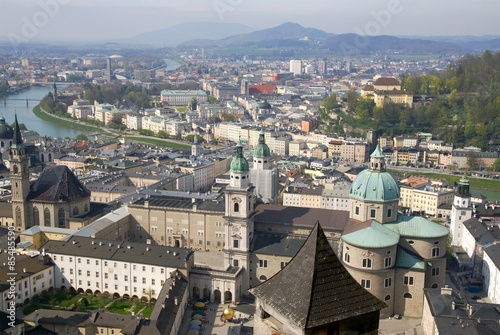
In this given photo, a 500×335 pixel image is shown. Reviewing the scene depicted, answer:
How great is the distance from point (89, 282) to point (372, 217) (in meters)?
13.6

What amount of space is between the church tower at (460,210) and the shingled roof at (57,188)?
22.5 m

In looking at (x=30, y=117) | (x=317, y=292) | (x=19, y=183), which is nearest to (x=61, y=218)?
(x=19, y=183)

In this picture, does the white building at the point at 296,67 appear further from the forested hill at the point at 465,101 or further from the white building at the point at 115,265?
the white building at the point at 115,265

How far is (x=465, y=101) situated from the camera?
6900 cm

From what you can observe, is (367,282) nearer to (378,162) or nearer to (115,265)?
(378,162)

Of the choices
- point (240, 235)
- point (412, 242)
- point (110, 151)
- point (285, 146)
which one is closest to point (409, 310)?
point (412, 242)

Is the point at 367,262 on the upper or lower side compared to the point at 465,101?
lower

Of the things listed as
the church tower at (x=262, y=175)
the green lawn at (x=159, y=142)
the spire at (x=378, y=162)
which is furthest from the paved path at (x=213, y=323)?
the green lawn at (x=159, y=142)

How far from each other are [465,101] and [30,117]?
225 feet

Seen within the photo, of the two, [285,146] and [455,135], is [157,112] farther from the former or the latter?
[455,135]

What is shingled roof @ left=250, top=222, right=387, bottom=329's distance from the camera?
5.20m

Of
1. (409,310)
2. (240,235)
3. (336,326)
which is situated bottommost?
(409,310)

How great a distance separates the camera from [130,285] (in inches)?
960

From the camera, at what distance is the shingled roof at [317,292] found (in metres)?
5.20
